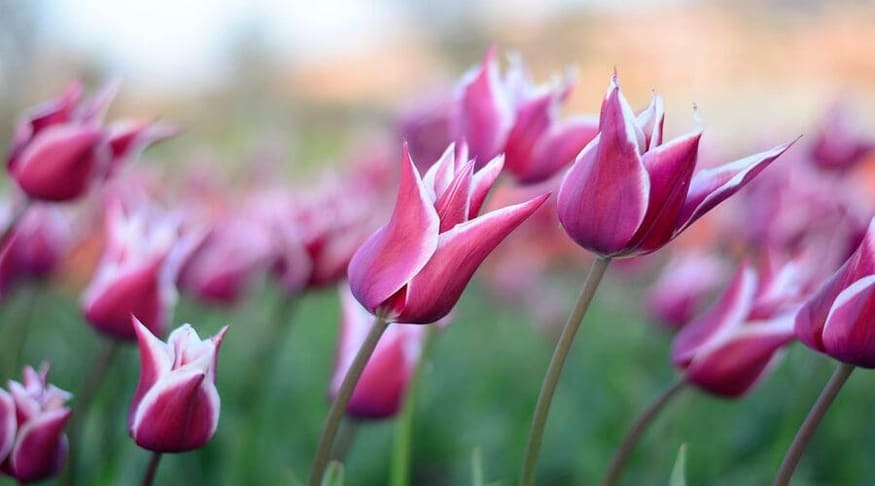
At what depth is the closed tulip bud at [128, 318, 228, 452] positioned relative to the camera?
55cm

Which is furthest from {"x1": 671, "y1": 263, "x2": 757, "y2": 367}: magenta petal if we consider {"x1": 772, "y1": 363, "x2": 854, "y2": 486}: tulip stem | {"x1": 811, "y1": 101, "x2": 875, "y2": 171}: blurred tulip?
{"x1": 811, "y1": 101, "x2": 875, "y2": 171}: blurred tulip

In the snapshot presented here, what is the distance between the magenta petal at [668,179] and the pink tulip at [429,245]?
0.22 ft

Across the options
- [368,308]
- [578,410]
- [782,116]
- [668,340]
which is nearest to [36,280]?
[368,308]

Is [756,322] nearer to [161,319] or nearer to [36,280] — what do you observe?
[161,319]

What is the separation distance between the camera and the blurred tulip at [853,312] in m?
0.53

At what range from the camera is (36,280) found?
3.58ft

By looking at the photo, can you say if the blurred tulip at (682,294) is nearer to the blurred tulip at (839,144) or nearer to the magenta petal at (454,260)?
the blurred tulip at (839,144)

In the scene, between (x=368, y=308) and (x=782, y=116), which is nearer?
(x=368, y=308)

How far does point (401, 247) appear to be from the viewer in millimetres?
523

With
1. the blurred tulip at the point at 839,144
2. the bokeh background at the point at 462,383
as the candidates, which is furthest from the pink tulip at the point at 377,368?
the blurred tulip at the point at 839,144

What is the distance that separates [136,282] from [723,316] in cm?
44

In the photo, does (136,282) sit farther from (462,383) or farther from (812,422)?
(462,383)

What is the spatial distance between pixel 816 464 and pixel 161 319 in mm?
1025

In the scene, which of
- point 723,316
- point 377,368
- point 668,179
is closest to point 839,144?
point 723,316
